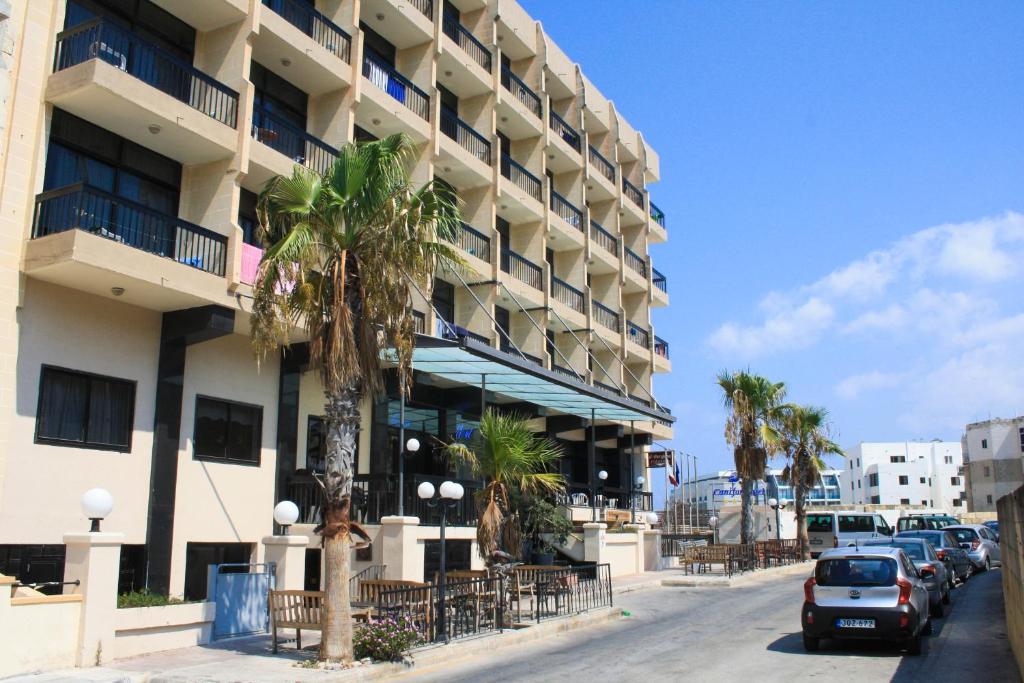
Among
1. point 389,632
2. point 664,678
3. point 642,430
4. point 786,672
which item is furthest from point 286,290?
point 642,430

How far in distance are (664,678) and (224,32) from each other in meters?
16.5

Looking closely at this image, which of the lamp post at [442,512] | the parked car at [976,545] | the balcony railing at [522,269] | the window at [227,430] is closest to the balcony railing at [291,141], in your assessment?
the window at [227,430]

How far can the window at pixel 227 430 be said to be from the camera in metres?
19.2

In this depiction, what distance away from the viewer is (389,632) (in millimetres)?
→ 13172

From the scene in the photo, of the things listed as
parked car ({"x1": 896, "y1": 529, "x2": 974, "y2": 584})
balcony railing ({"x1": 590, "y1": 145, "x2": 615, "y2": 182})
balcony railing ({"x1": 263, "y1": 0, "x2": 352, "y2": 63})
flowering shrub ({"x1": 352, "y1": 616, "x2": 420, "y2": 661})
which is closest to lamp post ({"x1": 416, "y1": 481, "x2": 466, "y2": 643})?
flowering shrub ({"x1": 352, "y1": 616, "x2": 420, "y2": 661})

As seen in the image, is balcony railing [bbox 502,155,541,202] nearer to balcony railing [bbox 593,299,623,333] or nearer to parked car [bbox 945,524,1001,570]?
balcony railing [bbox 593,299,623,333]

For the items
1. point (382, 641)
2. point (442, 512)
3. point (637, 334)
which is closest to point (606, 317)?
point (637, 334)

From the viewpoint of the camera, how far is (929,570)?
17.4 m

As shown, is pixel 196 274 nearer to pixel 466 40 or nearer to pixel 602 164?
pixel 466 40

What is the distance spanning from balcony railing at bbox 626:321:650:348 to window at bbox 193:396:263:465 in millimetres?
22023

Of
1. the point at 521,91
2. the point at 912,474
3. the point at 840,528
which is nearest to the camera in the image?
the point at 521,91

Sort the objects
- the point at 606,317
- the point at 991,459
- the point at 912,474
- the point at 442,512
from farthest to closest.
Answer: the point at 912,474 < the point at 991,459 < the point at 606,317 < the point at 442,512

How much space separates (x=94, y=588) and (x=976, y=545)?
29169 millimetres

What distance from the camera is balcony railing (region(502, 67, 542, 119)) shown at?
32.5 m
